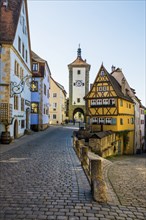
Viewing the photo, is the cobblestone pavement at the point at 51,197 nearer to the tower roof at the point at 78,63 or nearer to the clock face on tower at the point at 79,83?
the clock face on tower at the point at 79,83

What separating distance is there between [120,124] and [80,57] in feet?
109

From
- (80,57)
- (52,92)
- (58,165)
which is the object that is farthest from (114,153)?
(80,57)

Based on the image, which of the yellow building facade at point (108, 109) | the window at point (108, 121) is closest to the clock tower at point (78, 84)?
the yellow building facade at point (108, 109)

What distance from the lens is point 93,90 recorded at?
31812 millimetres

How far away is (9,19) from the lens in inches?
790

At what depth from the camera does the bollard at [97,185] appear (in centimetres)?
564

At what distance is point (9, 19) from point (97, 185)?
60.8ft

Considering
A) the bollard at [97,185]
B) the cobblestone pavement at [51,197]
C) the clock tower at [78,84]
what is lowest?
the cobblestone pavement at [51,197]

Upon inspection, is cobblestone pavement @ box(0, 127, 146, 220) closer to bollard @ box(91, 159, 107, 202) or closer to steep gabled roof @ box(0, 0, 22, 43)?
bollard @ box(91, 159, 107, 202)

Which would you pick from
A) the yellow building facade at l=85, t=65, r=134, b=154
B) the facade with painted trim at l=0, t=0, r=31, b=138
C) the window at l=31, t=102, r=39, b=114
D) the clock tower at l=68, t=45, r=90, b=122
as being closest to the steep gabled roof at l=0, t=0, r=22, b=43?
the facade with painted trim at l=0, t=0, r=31, b=138

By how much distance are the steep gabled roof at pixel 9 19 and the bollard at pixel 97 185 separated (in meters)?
15.0

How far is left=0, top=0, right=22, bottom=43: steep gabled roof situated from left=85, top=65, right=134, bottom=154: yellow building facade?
1404cm

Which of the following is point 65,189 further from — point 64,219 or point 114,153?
point 114,153

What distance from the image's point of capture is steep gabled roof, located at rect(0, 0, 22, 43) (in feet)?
61.1
